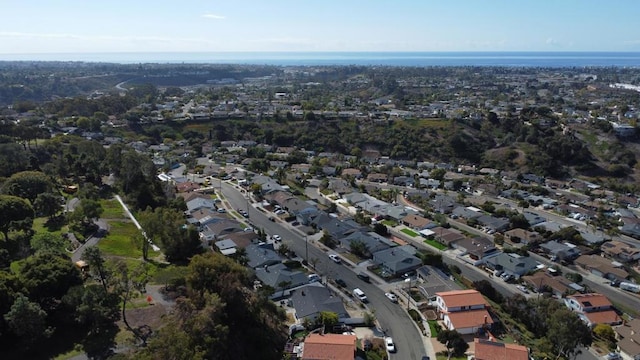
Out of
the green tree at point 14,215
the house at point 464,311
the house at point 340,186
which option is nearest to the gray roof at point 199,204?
the green tree at point 14,215

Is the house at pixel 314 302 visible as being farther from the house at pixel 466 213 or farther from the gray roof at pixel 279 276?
the house at pixel 466 213

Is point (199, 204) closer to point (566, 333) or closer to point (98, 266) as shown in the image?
point (98, 266)

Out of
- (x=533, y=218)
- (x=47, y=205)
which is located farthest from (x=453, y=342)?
(x=47, y=205)

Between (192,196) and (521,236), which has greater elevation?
(192,196)

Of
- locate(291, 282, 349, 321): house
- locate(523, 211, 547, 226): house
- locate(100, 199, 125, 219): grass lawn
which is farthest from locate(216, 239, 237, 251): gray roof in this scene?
locate(523, 211, 547, 226): house

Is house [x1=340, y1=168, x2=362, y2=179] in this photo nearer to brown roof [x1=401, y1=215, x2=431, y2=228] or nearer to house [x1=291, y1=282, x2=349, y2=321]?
brown roof [x1=401, y1=215, x2=431, y2=228]

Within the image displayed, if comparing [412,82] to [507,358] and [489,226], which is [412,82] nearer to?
[489,226]

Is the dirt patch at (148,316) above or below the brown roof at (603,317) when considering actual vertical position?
above
